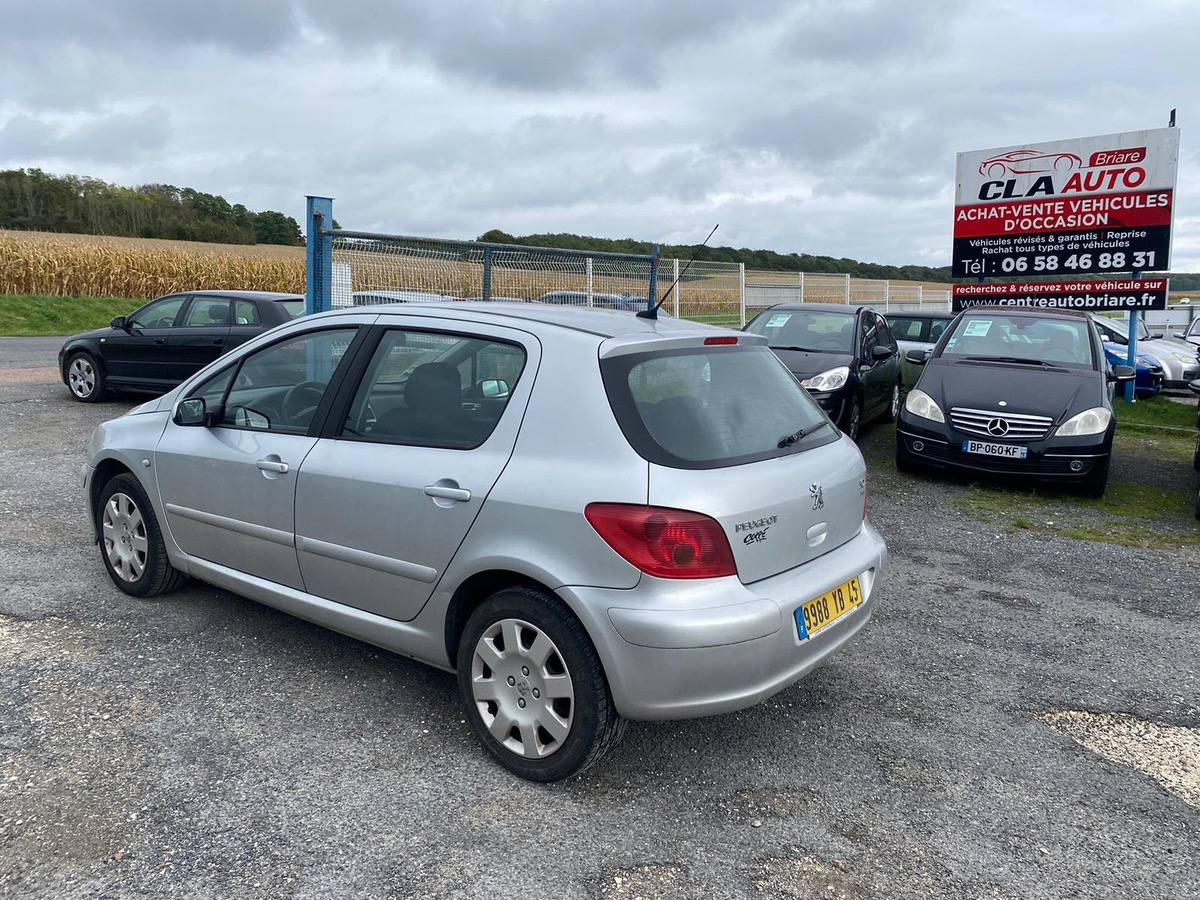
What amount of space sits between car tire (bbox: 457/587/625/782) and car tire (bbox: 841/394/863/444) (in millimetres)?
7345

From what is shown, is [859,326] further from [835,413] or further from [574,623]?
[574,623]

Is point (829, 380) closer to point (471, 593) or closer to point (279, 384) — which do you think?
point (279, 384)

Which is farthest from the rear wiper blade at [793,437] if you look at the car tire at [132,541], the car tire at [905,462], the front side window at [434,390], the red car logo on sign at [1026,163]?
the red car logo on sign at [1026,163]

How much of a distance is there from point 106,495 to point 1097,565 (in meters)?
6.15

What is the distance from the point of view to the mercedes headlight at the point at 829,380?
981cm

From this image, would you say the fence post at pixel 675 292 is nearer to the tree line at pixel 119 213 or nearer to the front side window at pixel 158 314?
the front side window at pixel 158 314

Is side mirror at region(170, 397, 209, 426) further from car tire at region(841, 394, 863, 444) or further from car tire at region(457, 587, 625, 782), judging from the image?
car tire at region(841, 394, 863, 444)

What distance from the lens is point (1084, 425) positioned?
800 centimetres

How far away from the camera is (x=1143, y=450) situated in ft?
35.6

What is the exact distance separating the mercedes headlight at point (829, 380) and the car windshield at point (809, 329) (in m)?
0.60

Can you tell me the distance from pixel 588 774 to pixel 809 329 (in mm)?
8477

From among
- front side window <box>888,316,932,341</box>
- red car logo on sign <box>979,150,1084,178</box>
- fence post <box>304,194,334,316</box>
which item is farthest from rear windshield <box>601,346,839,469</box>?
red car logo on sign <box>979,150,1084,178</box>

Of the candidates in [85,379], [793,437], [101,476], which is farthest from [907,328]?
[101,476]

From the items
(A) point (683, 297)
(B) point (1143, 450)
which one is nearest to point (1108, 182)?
(B) point (1143, 450)
